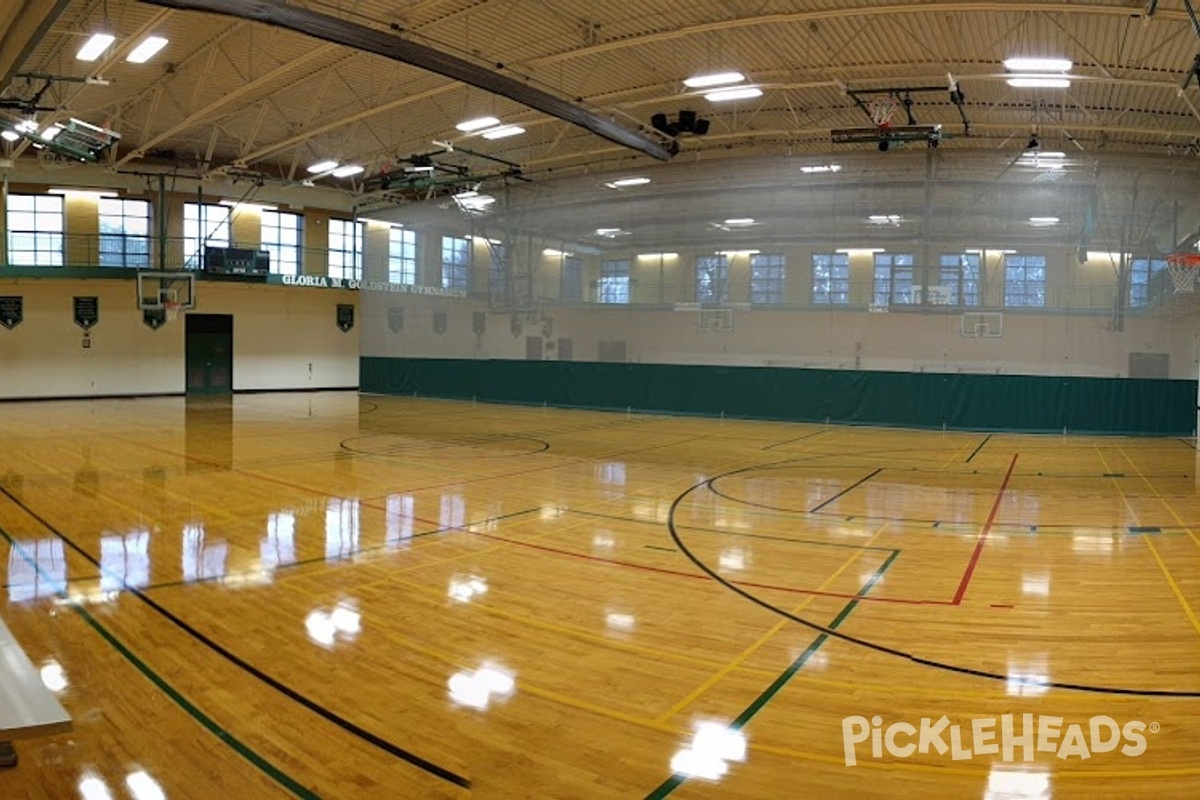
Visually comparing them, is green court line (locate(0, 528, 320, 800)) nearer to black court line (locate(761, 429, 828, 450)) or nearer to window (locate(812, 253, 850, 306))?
black court line (locate(761, 429, 828, 450))

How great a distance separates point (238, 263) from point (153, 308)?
2.73 metres

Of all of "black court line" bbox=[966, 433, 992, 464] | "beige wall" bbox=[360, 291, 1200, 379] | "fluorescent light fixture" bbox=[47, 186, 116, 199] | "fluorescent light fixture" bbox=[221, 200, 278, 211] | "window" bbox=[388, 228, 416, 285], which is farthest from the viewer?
"window" bbox=[388, 228, 416, 285]

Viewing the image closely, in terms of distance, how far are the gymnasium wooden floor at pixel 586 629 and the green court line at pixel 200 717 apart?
0.02 metres

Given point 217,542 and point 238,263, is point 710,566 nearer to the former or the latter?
point 217,542

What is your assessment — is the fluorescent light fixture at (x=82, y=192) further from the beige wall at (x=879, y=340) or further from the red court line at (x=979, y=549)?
the red court line at (x=979, y=549)

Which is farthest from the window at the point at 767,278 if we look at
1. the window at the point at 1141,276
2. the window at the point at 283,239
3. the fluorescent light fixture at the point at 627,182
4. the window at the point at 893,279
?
the window at the point at 283,239

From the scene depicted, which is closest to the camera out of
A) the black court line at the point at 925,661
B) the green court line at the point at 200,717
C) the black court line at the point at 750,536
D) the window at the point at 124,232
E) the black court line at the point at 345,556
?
the green court line at the point at 200,717

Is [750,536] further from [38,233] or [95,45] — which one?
[38,233]

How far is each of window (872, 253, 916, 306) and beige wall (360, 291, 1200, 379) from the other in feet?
1.24

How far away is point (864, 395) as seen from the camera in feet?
68.7

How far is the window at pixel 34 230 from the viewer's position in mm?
23625

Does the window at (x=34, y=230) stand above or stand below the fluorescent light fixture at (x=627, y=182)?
below

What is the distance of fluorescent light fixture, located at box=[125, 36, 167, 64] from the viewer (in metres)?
13.1

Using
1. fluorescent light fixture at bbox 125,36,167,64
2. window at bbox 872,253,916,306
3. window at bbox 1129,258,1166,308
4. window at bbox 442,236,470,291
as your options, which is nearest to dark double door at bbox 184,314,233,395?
window at bbox 442,236,470,291
